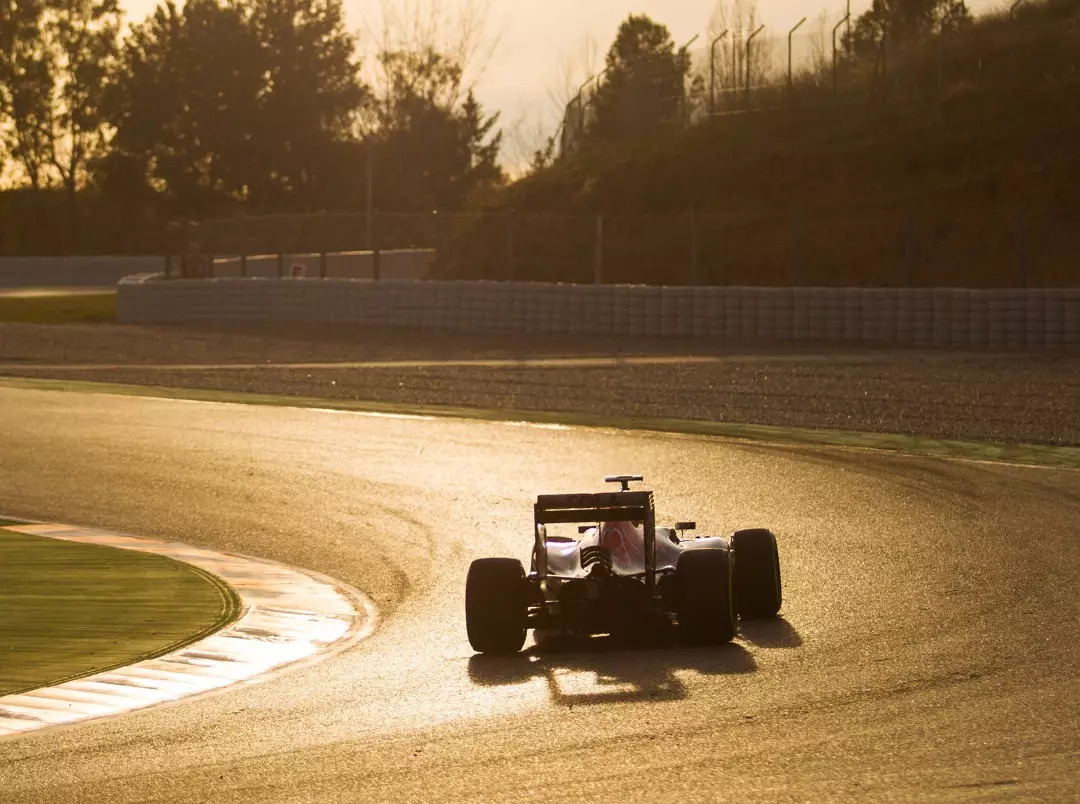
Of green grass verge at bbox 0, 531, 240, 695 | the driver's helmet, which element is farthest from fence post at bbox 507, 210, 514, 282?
the driver's helmet

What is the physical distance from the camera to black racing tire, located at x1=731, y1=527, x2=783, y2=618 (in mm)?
9656

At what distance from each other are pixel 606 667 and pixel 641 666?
0.58 ft

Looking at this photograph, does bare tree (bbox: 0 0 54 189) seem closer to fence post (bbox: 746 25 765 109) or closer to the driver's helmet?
fence post (bbox: 746 25 765 109)

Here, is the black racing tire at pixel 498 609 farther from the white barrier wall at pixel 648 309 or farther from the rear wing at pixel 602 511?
the white barrier wall at pixel 648 309

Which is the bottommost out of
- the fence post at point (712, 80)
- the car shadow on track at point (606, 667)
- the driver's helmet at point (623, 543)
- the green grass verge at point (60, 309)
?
the car shadow on track at point (606, 667)

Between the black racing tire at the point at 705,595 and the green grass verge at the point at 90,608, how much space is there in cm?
288

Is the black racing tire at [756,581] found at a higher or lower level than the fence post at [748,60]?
lower

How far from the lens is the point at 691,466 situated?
53.8 feet

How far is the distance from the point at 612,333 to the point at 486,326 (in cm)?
285

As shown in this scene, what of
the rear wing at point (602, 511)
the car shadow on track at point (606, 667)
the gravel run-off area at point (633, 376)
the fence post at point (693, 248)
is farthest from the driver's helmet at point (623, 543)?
the fence post at point (693, 248)

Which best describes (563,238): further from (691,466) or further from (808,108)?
(691,466)

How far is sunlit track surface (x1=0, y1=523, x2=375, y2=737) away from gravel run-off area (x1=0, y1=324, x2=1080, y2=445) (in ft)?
31.0

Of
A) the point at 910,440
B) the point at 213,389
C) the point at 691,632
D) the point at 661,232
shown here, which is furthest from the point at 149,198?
the point at 691,632

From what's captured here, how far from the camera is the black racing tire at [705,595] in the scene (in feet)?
28.9
